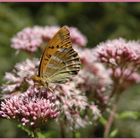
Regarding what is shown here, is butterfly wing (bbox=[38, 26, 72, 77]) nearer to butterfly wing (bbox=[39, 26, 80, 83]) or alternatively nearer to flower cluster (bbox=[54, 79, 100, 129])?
butterfly wing (bbox=[39, 26, 80, 83])

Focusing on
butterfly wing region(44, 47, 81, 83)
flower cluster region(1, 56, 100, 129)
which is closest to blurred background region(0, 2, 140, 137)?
flower cluster region(1, 56, 100, 129)

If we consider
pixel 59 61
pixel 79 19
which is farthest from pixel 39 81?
pixel 79 19

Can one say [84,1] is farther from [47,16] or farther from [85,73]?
[85,73]

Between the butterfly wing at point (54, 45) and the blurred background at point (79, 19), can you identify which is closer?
the butterfly wing at point (54, 45)

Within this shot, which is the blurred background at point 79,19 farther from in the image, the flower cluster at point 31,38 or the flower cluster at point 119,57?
the flower cluster at point 119,57

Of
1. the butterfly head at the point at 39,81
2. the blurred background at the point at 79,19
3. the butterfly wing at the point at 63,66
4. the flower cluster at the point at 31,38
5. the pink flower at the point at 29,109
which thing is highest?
the blurred background at the point at 79,19

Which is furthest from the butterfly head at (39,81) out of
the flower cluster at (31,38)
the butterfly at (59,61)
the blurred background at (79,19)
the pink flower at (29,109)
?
the blurred background at (79,19)

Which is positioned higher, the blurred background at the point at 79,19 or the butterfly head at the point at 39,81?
the blurred background at the point at 79,19
